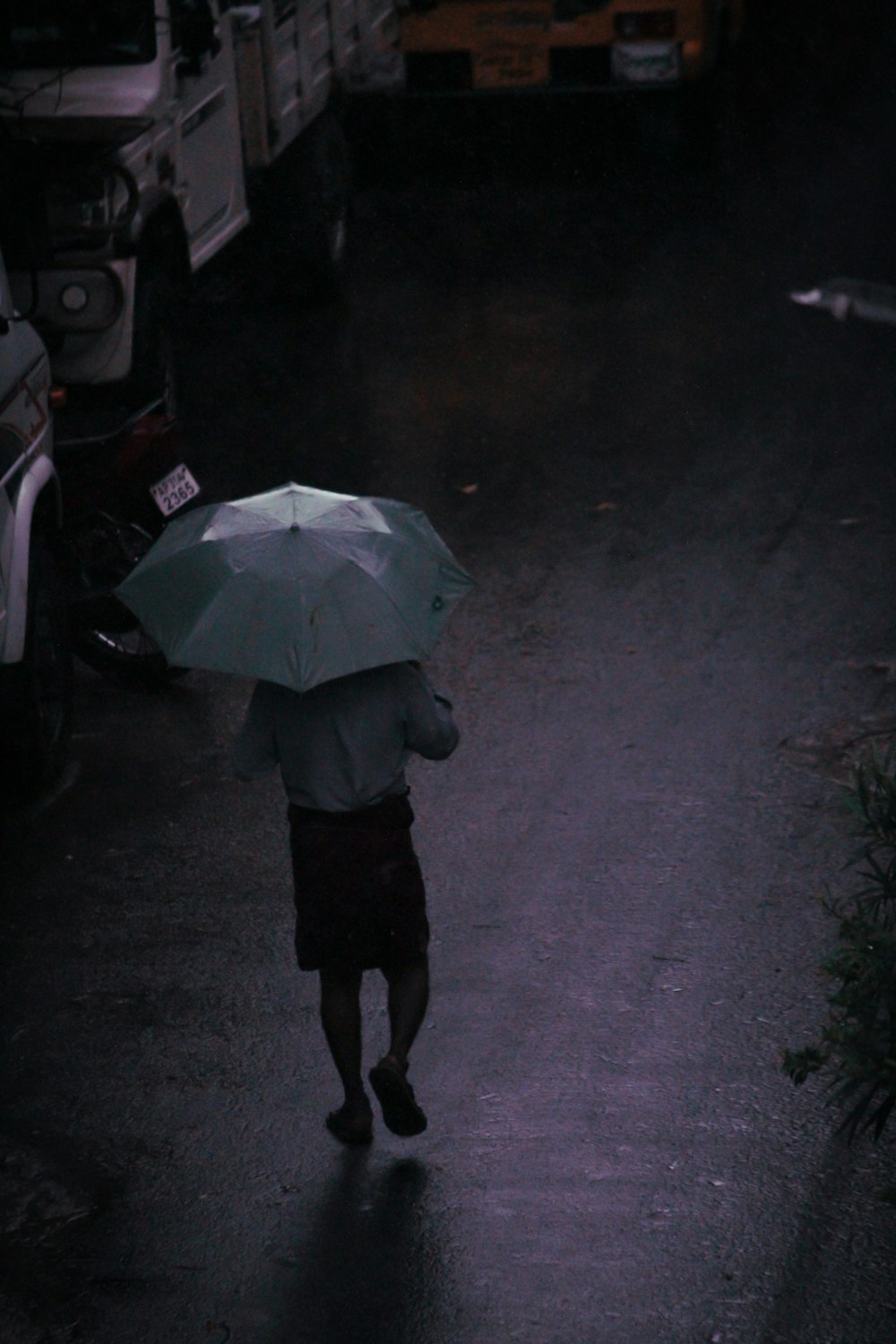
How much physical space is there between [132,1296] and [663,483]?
5857 mm

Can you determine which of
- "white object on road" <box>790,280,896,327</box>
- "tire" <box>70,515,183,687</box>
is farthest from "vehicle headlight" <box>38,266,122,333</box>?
"white object on road" <box>790,280,896,327</box>

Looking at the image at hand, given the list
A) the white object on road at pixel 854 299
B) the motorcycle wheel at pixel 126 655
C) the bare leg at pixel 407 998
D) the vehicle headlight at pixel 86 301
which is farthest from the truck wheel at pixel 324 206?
the bare leg at pixel 407 998

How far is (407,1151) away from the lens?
4.47m

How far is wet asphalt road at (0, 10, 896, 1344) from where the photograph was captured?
4.03 metres

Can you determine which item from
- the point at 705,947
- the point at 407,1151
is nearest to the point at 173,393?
the point at 705,947

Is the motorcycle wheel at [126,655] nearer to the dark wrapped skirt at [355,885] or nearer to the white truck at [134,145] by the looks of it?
the white truck at [134,145]

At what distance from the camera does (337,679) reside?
4.08 metres

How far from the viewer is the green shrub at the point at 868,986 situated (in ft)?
11.9

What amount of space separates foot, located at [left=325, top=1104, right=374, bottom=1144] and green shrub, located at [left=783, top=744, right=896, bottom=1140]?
1071mm

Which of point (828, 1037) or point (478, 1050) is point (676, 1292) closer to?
point (828, 1037)

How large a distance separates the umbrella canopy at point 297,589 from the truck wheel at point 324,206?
8.12m

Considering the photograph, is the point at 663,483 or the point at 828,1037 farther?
the point at 663,483

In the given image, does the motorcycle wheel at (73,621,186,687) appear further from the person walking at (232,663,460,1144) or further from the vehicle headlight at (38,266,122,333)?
Answer: the person walking at (232,663,460,1144)

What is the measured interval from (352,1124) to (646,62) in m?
10.6
